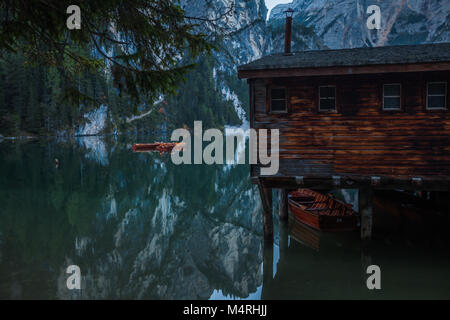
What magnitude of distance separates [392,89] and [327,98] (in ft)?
7.29

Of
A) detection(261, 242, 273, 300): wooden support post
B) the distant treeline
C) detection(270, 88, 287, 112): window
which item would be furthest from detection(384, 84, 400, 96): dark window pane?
the distant treeline

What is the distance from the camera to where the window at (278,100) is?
13.2m

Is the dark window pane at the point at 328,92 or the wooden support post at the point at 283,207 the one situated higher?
the dark window pane at the point at 328,92

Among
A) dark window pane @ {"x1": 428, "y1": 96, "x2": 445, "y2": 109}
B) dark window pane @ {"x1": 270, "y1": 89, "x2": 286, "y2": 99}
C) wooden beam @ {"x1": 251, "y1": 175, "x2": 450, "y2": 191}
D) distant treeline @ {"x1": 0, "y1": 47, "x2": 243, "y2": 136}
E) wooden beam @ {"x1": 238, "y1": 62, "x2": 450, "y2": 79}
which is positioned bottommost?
wooden beam @ {"x1": 251, "y1": 175, "x2": 450, "y2": 191}

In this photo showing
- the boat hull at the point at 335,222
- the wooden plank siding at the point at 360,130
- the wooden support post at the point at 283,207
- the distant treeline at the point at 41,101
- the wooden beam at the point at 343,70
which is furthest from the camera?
the distant treeline at the point at 41,101

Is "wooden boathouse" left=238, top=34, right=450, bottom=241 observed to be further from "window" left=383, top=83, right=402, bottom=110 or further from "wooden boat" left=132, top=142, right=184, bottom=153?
"wooden boat" left=132, top=142, right=184, bottom=153

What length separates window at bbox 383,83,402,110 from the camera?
12.6m

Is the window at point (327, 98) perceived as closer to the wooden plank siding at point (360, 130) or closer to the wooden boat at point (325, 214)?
the wooden plank siding at point (360, 130)

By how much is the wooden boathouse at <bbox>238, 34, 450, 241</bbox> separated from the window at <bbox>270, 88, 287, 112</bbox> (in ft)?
0.12

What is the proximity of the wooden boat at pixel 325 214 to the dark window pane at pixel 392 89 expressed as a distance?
579 centimetres

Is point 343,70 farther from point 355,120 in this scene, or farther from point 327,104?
point 355,120

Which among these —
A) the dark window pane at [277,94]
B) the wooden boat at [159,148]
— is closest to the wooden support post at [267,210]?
the dark window pane at [277,94]

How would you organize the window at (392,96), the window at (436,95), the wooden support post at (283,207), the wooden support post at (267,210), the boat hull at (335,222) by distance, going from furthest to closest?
the wooden support post at (283,207)
the boat hull at (335,222)
the wooden support post at (267,210)
the window at (392,96)
the window at (436,95)
